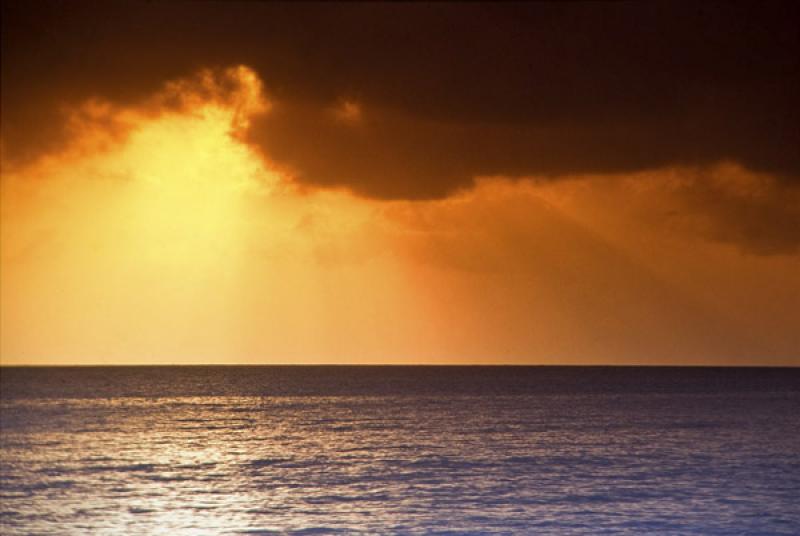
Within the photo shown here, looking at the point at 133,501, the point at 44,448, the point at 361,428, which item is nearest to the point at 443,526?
the point at 133,501

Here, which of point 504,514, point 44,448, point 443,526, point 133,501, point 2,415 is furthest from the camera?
point 2,415

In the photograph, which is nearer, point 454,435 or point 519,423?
point 454,435

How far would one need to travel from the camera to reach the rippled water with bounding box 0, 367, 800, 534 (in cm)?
3472

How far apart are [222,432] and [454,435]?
17191 mm

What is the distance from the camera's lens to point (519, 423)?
80812mm

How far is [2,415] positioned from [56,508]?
63937 millimetres

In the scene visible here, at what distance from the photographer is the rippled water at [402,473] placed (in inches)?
1367

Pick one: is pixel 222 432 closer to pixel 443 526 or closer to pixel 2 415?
pixel 2 415

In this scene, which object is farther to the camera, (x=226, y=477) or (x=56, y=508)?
(x=226, y=477)

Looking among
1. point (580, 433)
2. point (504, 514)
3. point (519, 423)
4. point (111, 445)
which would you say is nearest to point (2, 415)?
point (111, 445)

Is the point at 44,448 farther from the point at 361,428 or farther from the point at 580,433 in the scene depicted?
the point at 580,433

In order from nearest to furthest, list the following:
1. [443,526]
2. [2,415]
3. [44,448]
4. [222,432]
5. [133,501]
A: [443,526]
[133,501]
[44,448]
[222,432]
[2,415]

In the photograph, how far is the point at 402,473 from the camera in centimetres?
4716

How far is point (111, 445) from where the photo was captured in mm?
62500
